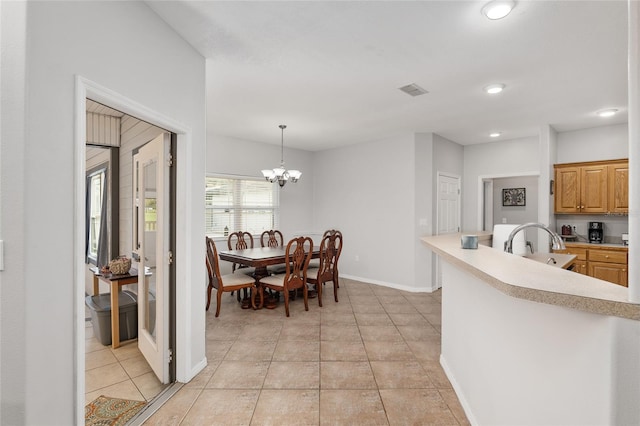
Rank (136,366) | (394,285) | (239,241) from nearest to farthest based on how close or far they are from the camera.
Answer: (136,366) → (239,241) → (394,285)

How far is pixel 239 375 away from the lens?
8.43ft

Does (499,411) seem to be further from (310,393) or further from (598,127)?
(598,127)

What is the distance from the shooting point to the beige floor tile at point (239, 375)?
2.42 metres

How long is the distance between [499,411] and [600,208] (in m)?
4.39

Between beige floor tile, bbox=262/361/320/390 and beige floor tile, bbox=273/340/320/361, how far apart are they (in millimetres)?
96

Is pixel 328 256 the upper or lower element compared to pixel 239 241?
lower

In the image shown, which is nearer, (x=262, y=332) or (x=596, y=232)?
(x=262, y=332)

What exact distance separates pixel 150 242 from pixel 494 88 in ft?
12.1

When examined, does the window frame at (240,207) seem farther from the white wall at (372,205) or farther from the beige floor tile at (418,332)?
the beige floor tile at (418,332)

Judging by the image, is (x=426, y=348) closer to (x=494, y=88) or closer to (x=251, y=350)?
(x=251, y=350)

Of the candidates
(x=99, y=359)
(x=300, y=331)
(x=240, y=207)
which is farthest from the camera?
(x=240, y=207)

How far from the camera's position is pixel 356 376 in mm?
2559

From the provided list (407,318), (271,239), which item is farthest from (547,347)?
(271,239)

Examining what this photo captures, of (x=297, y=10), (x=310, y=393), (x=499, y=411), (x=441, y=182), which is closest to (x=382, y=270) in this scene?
(x=441, y=182)
